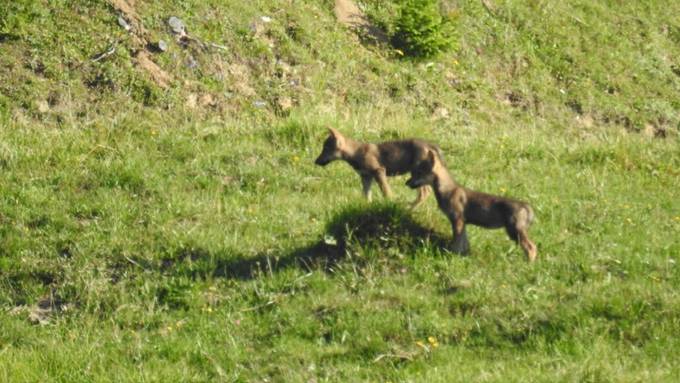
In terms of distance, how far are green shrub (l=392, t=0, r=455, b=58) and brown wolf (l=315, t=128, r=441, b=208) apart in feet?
28.5

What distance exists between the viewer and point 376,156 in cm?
1262

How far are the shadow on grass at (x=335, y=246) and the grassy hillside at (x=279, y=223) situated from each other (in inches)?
1.2

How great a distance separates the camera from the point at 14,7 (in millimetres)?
17688

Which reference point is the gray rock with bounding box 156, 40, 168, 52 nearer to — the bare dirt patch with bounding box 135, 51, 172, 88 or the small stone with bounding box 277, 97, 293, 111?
the bare dirt patch with bounding box 135, 51, 172, 88

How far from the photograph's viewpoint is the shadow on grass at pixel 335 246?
10.4 meters

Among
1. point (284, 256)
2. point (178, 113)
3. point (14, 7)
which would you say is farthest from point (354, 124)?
point (14, 7)

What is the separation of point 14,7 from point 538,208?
1029cm

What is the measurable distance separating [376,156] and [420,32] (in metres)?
9.20

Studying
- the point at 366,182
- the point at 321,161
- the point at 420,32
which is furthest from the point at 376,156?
the point at 420,32

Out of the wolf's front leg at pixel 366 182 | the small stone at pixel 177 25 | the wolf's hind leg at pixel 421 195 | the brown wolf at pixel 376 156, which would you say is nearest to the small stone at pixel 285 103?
the small stone at pixel 177 25

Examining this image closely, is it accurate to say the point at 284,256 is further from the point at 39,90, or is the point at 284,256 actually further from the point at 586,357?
the point at 39,90

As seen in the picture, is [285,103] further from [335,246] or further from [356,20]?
[335,246]

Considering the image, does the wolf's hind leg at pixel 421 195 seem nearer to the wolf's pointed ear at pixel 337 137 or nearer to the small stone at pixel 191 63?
the wolf's pointed ear at pixel 337 137

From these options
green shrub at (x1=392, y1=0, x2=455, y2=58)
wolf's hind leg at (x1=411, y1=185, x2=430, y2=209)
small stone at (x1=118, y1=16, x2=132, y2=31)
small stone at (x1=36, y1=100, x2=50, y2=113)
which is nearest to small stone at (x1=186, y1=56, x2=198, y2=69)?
small stone at (x1=118, y1=16, x2=132, y2=31)
